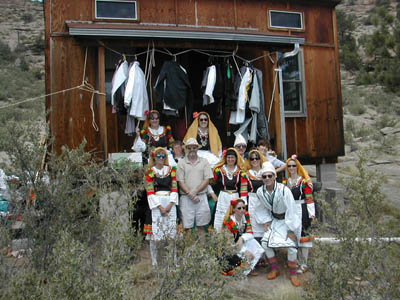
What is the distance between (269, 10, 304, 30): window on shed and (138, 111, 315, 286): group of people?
4.02 meters

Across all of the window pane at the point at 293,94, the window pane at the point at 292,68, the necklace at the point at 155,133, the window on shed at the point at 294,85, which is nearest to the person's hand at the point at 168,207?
the necklace at the point at 155,133

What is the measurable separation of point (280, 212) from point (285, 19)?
5160 millimetres

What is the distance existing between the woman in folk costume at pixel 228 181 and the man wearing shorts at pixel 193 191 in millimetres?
173

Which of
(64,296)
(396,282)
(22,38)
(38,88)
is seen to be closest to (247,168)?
(396,282)

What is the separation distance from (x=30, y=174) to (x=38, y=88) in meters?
23.0

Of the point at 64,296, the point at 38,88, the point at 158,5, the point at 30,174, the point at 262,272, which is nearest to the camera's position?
the point at 64,296

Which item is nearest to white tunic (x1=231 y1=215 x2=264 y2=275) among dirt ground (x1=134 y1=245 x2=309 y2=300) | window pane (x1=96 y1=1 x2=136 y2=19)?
dirt ground (x1=134 y1=245 x2=309 y2=300)

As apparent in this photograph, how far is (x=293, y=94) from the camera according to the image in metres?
8.82

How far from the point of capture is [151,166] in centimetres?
564

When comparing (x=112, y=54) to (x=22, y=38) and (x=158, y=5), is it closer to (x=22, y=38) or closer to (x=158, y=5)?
(x=158, y=5)

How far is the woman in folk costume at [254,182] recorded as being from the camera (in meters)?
5.56

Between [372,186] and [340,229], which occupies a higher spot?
[372,186]

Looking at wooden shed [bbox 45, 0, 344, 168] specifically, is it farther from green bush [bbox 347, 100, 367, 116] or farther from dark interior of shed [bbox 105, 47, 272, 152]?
green bush [bbox 347, 100, 367, 116]

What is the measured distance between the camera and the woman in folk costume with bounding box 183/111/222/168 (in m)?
6.83
